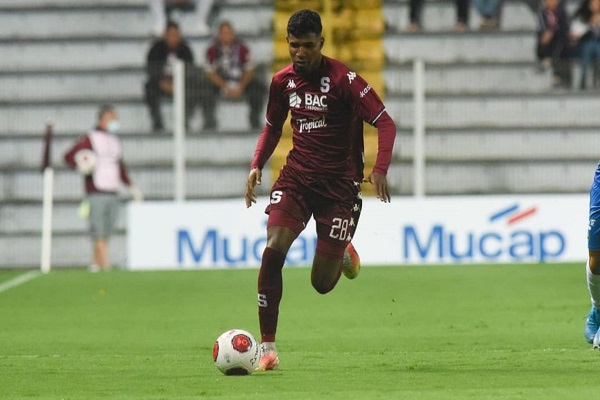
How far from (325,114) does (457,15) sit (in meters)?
14.9

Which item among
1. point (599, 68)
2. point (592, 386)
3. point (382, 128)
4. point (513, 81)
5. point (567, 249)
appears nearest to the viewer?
point (592, 386)

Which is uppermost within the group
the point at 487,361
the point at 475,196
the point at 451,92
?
the point at 451,92

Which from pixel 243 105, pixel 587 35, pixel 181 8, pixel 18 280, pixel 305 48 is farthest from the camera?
pixel 181 8

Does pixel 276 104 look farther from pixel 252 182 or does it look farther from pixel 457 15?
pixel 457 15

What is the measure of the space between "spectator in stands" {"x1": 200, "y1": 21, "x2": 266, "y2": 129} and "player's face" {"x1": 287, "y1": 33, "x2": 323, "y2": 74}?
39.4ft

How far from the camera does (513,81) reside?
2362 cm

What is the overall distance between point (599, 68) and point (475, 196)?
125 inches

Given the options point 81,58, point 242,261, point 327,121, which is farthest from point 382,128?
point 81,58

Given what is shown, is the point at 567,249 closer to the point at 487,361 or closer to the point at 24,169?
the point at 24,169

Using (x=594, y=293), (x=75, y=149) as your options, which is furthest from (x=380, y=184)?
(x=75, y=149)

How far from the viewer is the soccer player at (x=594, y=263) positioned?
32.8 feet

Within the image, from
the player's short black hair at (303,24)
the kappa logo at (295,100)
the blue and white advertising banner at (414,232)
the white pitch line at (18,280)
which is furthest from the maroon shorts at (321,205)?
the blue and white advertising banner at (414,232)

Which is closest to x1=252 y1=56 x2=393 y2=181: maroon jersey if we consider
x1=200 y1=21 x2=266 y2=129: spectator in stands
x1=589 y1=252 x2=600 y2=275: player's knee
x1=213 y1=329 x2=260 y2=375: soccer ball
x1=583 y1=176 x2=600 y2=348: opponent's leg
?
x1=213 y1=329 x2=260 y2=375: soccer ball

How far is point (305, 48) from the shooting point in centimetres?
932
